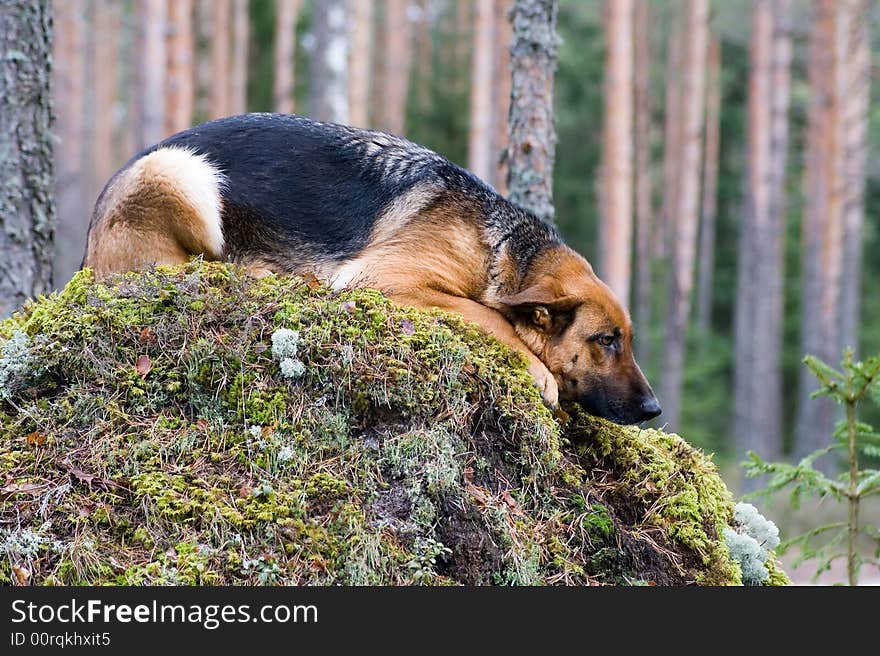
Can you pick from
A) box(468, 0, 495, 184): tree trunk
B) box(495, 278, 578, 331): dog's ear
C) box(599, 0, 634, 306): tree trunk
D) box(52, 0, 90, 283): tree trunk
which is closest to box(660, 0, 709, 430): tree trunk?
box(468, 0, 495, 184): tree trunk

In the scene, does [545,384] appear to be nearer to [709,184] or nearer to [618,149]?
[618,149]

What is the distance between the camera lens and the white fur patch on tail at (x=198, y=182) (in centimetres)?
501

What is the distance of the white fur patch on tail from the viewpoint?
5.01 m

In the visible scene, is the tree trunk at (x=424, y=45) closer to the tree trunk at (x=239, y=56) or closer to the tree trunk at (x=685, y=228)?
the tree trunk at (x=239, y=56)

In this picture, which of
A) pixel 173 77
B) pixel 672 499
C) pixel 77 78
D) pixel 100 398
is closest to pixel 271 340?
pixel 100 398

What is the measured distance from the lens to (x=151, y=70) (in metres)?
14.6

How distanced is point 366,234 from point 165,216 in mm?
1165

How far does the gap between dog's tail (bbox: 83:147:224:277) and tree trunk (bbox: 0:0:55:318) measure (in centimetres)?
156

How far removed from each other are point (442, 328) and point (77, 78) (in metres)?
22.5

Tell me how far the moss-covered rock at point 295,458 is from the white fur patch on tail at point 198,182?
60 cm

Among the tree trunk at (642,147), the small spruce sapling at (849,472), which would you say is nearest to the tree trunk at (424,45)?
the tree trunk at (642,147)

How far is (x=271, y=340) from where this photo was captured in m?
4.21

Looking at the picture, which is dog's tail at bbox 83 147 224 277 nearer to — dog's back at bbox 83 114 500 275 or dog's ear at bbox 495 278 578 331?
dog's back at bbox 83 114 500 275

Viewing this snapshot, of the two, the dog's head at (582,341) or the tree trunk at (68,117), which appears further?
the tree trunk at (68,117)
